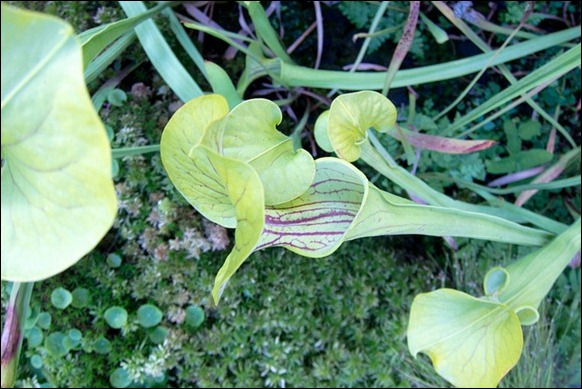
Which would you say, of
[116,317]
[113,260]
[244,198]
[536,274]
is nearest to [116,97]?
[113,260]

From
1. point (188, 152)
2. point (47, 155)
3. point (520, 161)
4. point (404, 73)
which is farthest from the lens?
point (520, 161)

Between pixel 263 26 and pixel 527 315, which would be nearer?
pixel 527 315

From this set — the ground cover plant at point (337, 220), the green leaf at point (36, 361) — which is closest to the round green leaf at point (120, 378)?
the ground cover plant at point (337, 220)

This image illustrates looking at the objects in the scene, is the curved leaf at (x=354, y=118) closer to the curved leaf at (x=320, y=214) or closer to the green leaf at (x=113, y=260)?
the curved leaf at (x=320, y=214)

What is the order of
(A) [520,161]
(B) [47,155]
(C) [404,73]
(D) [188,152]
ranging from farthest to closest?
(A) [520,161] < (C) [404,73] < (D) [188,152] < (B) [47,155]

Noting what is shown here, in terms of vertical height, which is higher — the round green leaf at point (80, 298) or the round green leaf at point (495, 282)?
the round green leaf at point (495, 282)

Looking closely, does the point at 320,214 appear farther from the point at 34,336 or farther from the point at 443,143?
the point at 34,336

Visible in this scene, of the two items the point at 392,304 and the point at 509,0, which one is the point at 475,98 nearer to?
the point at 509,0

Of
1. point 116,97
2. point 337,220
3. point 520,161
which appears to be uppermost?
point 337,220

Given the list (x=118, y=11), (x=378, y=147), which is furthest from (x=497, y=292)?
(x=118, y=11)
